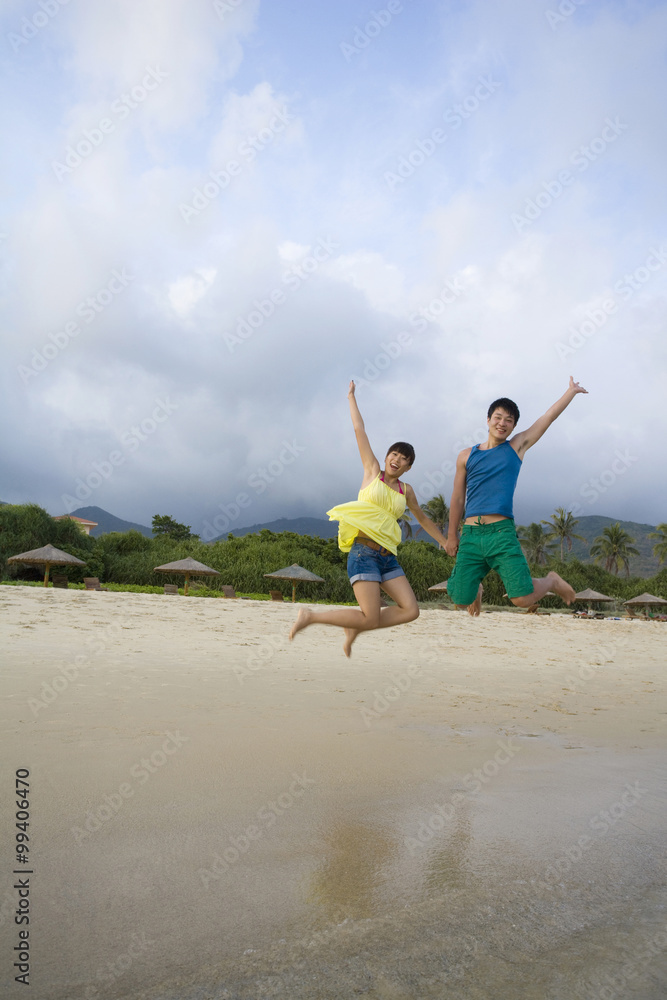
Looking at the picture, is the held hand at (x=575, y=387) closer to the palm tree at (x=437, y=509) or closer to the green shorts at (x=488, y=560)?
the green shorts at (x=488, y=560)

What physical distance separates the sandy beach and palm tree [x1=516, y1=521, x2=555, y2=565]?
232 ft

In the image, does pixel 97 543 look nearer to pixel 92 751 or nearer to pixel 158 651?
pixel 158 651

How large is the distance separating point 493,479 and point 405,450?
0.68 metres

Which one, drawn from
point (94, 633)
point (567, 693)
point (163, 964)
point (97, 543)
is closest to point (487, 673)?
point (567, 693)

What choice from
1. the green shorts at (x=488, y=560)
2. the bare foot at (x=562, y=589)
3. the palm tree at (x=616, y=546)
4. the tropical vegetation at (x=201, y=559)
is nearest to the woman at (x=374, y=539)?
the green shorts at (x=488, y=560)

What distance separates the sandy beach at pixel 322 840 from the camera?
223cm

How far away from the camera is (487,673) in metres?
9.35

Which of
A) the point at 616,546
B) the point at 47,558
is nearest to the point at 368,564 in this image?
the point at 47,558

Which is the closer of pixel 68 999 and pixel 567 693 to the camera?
pixel 68 999

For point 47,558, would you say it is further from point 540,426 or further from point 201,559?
point 540,426

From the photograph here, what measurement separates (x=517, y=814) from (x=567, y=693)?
4.80 m

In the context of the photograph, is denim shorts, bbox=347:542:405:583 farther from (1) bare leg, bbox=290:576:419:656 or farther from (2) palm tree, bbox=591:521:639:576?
(2) palm tree, bbox=591:521:639:576

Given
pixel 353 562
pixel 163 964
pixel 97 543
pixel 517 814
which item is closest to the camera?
pixel 163 964

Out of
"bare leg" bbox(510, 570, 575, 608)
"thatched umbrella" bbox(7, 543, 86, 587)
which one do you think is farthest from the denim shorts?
"thatched umbrella" bbox(7, 543, 86, 587)
